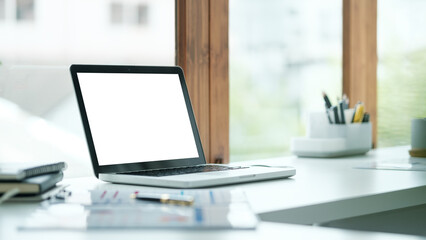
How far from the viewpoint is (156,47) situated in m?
1.77

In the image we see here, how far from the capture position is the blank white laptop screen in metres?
1.40

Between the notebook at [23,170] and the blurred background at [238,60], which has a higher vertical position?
the blurred background at [238,60]

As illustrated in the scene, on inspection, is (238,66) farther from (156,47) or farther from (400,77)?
(400,77)

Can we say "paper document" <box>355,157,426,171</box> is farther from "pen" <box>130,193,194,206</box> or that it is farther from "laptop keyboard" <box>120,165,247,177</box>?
"pen" <box>130,193,194,206</box>

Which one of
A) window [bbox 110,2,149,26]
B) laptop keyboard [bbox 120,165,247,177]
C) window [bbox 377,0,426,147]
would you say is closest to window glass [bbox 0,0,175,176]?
window [bbox 110,2,149,26]

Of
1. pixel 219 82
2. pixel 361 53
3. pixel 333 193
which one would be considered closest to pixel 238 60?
pixel 219 82

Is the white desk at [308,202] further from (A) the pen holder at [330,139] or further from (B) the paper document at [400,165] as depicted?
(A) the pen holder at [330,139]

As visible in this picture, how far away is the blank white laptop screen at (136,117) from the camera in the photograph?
4.58 feet

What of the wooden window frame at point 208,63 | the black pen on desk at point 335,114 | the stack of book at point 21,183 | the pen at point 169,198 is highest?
the wooden window frame at point 208,63

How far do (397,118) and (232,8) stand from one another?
1.04 meters

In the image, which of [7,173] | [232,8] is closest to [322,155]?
[232,8]

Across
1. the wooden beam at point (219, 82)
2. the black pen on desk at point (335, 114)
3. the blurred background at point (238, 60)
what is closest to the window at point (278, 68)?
the blurred background at point (238, 60)

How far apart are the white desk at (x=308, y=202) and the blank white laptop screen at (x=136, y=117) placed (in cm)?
10

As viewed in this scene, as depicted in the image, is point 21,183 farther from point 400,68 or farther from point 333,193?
point 400,68
